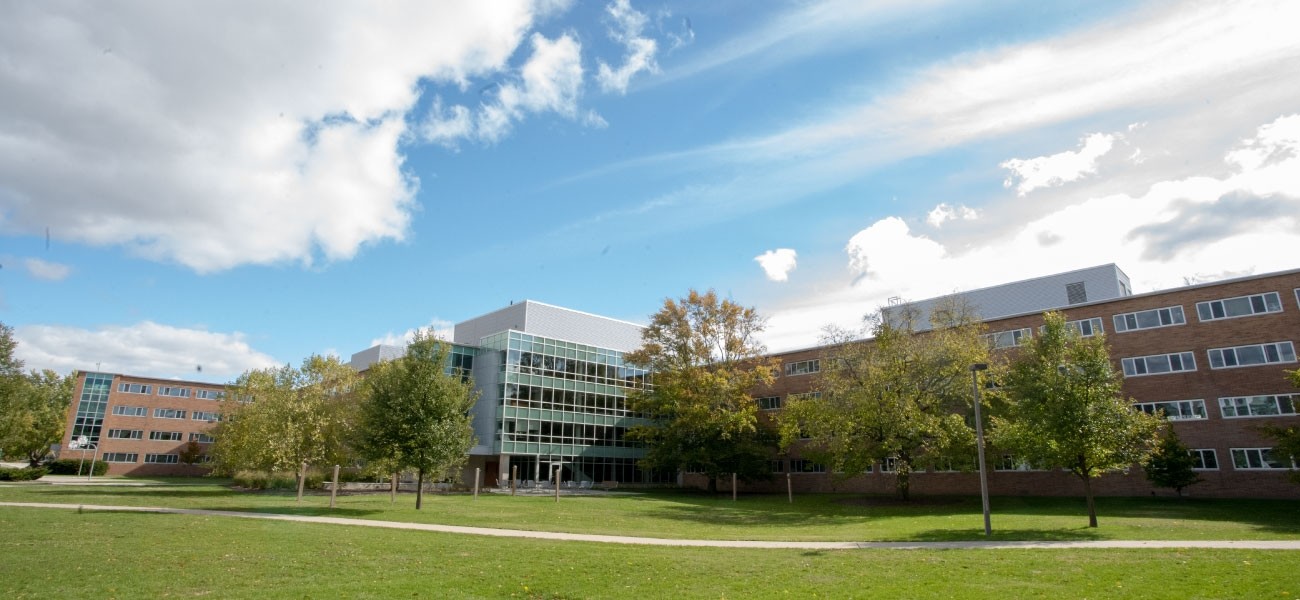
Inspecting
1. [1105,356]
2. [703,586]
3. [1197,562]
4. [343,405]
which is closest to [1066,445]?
[1105,356]

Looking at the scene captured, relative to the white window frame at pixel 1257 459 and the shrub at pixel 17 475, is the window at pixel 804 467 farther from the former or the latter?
the shrub at pixel 17 475

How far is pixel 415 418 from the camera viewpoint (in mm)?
28719

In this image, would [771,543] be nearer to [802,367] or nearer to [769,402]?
[802,367]

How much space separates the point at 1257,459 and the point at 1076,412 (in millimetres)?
23493

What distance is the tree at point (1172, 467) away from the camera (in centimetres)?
3525

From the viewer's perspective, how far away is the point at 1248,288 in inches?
1506

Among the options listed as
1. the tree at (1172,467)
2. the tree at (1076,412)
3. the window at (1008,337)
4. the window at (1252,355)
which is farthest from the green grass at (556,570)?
the window at (1008,337)

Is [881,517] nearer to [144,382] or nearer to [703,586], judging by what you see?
[703,586]

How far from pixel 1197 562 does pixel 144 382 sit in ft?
307

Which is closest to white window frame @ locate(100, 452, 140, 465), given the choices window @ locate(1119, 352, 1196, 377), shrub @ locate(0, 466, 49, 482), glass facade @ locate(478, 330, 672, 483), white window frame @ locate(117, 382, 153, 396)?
white window frame @ locate(117, 382, 153, 396)

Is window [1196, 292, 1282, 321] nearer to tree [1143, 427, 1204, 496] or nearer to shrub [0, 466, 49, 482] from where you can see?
tree [1143, 427, 1204, 496]

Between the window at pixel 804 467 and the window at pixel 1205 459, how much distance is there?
25.0m

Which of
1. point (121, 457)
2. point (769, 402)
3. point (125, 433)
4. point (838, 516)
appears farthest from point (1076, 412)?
point (125, 433)

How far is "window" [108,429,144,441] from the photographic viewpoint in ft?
241
